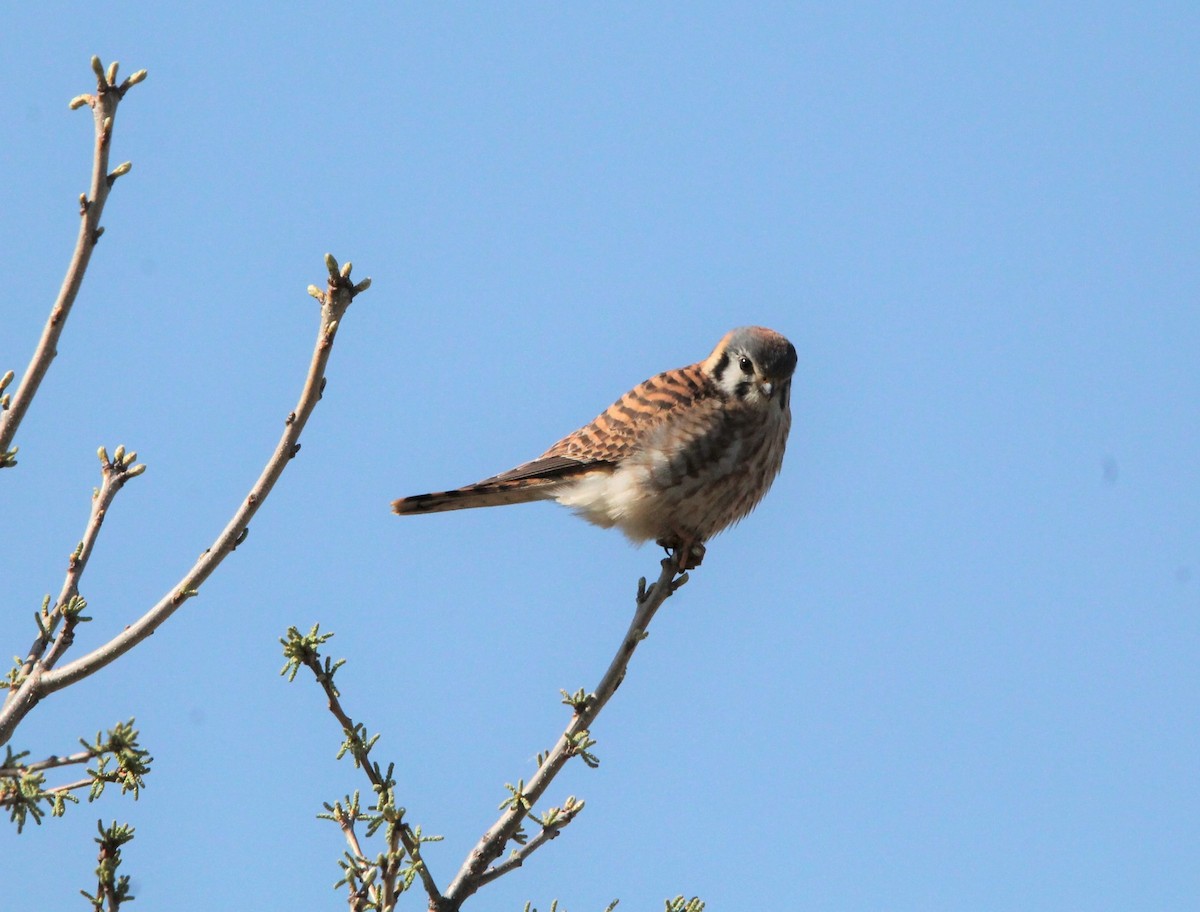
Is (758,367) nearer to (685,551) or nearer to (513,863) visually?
(685,551)

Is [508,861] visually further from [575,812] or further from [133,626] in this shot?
[133,626]

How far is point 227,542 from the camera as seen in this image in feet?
7.93

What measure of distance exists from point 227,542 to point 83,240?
0.56 m

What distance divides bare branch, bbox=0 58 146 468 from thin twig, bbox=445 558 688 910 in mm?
1326

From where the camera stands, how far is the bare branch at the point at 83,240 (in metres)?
2.21

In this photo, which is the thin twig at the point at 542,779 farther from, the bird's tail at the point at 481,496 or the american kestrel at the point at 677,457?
the bird's tail at the point at 481,496

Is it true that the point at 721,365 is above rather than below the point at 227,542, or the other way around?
above

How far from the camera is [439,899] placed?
2.94 metres

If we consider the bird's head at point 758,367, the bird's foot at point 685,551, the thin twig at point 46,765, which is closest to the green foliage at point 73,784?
the thin twig at point 46,765

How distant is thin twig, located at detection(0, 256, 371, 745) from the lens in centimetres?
233

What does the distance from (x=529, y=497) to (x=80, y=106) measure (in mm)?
3311

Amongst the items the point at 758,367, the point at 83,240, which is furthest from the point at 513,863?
the point at 758,367

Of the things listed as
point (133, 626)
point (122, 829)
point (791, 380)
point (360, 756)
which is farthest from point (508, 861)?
point (791, 380)

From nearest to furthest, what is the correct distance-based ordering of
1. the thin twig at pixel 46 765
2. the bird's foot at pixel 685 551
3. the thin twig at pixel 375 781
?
the thin twig at pixel 46 765 < the thin twig at pixel 375 781 < the bird's foot at pixel 685 551
